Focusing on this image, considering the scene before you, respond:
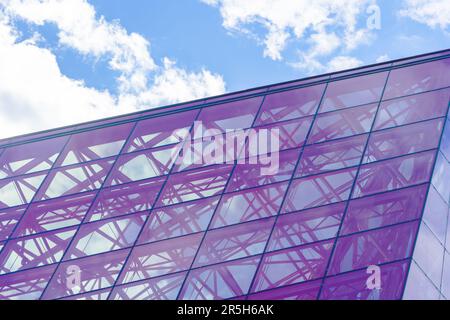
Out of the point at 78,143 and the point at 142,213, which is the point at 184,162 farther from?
the point at 78,143

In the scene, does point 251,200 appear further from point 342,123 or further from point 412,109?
point 412,109

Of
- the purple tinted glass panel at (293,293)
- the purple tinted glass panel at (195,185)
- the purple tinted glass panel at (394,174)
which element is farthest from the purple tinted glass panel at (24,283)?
the purple tinted glass panel at (394,174)

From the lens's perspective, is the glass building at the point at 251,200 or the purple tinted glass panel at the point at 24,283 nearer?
the glass building at the point at 251,200

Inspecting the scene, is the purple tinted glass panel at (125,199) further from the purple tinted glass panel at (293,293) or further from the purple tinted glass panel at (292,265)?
the purple tinted glass panel at (293,293)

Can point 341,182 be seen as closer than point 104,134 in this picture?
Yes

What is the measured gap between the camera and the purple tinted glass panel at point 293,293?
15578mm

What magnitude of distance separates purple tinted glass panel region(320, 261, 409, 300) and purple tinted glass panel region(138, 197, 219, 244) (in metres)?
4.78

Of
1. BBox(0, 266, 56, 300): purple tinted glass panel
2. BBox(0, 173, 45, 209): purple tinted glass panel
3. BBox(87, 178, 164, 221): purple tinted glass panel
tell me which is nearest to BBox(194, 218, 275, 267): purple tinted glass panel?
BBox(87, 178, 164, 221): purple tinted glass panel

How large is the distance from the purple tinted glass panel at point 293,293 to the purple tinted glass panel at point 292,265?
524 millimetres

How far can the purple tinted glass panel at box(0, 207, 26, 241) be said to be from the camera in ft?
72.1

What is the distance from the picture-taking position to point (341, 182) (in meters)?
19.2

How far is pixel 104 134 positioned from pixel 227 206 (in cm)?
799
